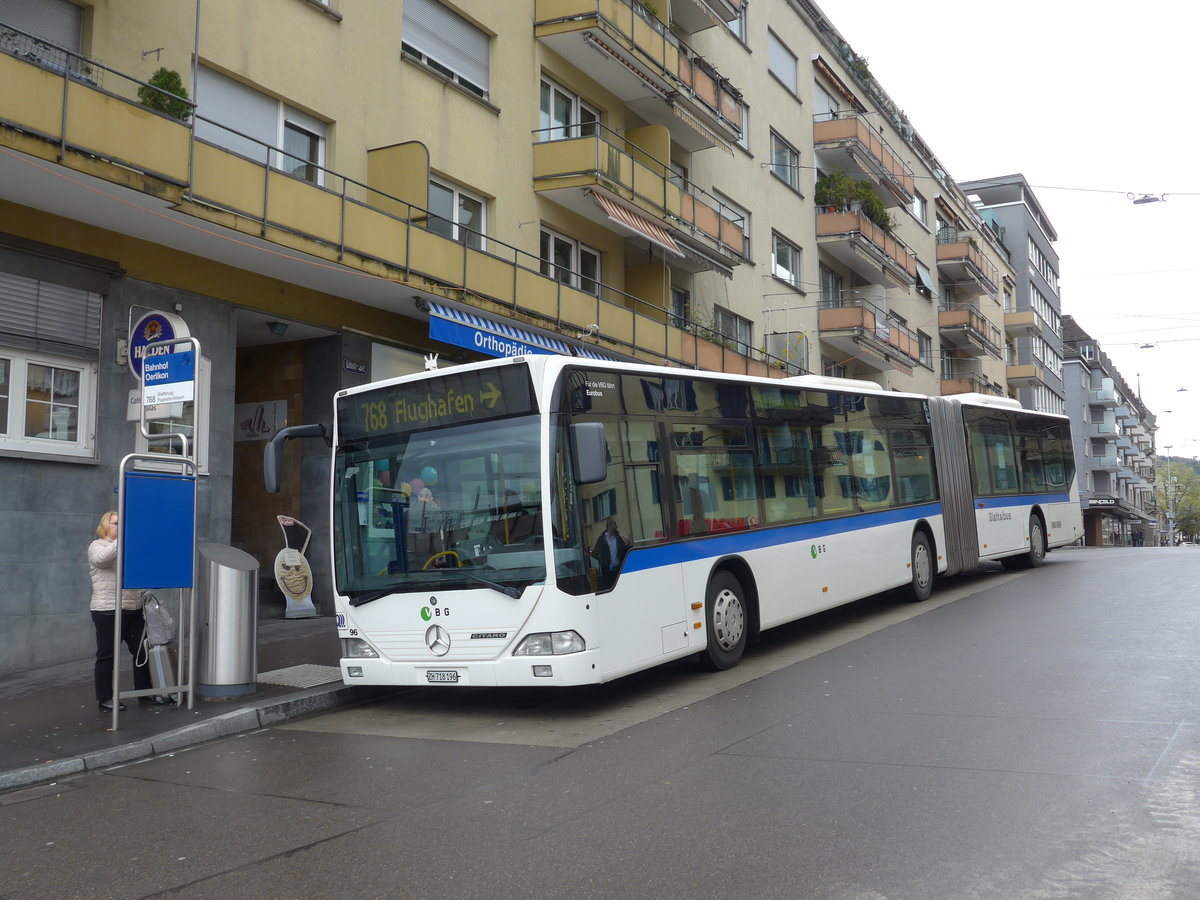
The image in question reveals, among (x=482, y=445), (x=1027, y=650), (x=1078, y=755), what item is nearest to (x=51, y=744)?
(x=482, y=445)

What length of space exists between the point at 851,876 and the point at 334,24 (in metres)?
14.5

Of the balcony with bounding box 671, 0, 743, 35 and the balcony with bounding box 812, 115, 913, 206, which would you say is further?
the balcony with bounding box 812, 115, 913, 206

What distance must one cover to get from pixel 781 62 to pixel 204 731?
96.7 feet

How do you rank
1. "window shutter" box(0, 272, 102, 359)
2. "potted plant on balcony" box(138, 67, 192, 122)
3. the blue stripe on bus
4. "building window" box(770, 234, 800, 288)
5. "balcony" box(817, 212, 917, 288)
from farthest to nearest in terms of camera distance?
"balcony" box(817, 212, 917, 288), "building window" box(770, 234, 800, 288), "potted plant on balcony" box(138, 67, 192, 122), "window shutter" box(0, 272, 102, 359), the blue stripe on bus

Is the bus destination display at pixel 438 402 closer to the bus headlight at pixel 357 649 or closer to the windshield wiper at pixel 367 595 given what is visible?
the windshield wiper at pixel 367 595

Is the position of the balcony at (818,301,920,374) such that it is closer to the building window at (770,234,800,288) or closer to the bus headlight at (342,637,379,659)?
the building window at (770,234,800,288)

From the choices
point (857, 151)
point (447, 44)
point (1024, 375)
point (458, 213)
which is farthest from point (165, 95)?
point (1024, 375)

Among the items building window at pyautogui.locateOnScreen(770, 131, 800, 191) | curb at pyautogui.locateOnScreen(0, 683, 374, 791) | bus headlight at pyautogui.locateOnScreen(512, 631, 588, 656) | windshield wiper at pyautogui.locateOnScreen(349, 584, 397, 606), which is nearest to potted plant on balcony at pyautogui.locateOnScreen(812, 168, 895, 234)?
building window at pyautogui.locateOnScreen(770, 131, 800, 191)

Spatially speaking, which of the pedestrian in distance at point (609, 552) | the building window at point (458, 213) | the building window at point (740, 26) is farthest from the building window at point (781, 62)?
the pedestrian in distance at point (609, 552)

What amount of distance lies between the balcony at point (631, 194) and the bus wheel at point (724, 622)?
11.3 meters

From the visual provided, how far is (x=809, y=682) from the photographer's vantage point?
9.05 meters

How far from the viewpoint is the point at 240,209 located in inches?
492

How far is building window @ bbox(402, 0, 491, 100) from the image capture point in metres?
17.2

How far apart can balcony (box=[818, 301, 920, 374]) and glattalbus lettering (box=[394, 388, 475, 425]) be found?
83.7 ft
